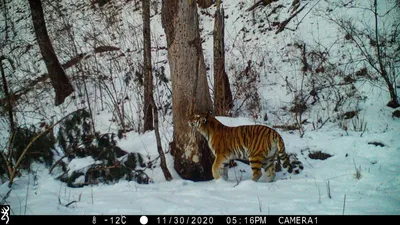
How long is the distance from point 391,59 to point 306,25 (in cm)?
312

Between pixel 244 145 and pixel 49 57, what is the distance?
7458 mm

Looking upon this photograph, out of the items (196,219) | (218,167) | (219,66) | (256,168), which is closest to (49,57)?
(219,66)

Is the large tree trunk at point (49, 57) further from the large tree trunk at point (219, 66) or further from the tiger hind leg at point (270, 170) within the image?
the tiger hind leg at point (270, 170)

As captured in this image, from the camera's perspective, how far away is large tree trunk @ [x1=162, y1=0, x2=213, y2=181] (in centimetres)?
518

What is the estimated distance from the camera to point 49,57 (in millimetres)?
10352

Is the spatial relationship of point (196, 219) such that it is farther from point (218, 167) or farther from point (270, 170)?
point (270, 170)

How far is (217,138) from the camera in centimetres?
554

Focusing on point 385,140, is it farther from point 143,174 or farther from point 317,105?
point 143,174

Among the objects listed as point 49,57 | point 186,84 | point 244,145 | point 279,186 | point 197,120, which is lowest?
point 279,186

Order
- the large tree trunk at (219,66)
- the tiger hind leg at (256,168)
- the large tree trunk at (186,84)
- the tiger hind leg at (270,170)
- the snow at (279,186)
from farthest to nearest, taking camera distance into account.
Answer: the large tree trunk at (219,66) → the tiger hind leg at (270,170) → the tiger hind leg at (256,168) → the large tree trunk at (186,84) → the snow at (279,186)

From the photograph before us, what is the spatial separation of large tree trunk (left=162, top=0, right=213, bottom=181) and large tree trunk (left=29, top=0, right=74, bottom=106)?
6.26 m

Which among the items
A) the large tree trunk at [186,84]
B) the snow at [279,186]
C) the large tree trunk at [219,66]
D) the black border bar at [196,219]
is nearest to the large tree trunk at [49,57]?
the snow at [279,186]

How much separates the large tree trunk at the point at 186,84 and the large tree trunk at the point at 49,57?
6255mm

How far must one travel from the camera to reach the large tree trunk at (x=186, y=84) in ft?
17.0
